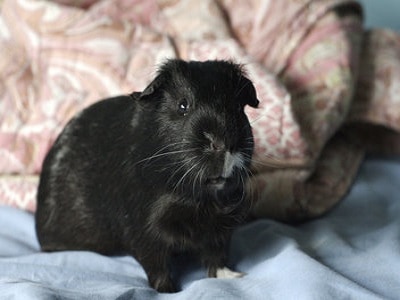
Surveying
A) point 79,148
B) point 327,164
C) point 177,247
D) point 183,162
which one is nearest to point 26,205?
point 79,148

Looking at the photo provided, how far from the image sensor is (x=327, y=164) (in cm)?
181

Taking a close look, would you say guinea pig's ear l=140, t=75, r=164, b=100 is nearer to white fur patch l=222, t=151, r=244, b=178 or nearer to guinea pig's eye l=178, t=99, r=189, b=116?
guinea pig's eye l=178, t=99, r=189, b=116

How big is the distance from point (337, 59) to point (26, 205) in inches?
40.8

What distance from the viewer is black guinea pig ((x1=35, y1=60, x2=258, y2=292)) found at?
44.8 inches

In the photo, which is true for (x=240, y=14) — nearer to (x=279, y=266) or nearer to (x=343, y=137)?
(x=343, y=137)

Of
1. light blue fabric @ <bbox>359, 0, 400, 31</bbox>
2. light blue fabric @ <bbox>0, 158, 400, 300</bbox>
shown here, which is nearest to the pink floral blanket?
light blue fabric @ <bbox>0, 158, 400, 300</bbox>

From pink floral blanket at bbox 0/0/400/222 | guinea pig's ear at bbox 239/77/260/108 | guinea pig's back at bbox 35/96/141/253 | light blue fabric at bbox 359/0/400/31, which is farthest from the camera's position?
light blue fabric at bbox 359/0/400/31

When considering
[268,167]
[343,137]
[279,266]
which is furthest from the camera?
[343,137]

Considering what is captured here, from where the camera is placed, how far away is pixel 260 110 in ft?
5.41

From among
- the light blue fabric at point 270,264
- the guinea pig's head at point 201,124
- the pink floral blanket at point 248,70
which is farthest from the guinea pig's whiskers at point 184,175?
the pink floral blanket at point 248,70

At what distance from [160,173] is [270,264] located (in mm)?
327

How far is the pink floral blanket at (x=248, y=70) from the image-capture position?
5.52ft

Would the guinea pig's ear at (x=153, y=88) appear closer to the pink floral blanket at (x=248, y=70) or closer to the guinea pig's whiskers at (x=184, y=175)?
the guinea pig's whiskers at (x=184, y=175)

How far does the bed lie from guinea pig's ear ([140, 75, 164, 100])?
417mm
